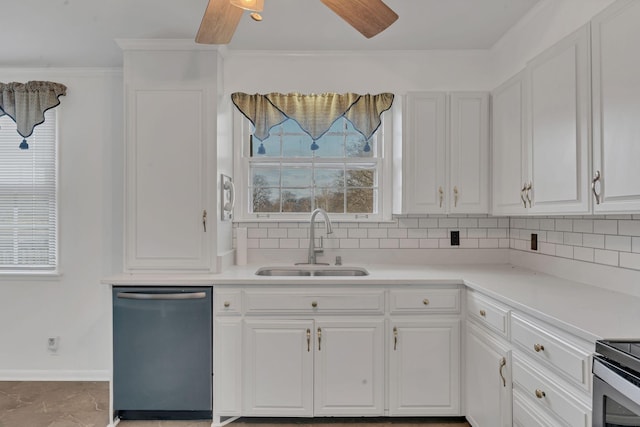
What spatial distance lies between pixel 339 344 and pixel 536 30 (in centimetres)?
226

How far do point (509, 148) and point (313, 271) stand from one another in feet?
5.11

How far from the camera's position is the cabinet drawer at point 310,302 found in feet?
7.56

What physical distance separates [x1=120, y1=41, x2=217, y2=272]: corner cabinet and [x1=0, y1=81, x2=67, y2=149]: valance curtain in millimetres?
933

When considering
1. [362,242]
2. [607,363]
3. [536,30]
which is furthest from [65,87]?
[607,363]

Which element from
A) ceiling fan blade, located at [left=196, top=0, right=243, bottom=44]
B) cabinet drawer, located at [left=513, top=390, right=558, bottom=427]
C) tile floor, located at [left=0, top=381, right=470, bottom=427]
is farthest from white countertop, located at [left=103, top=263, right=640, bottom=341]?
ceiling fan blade, located at [left=196, top=0, right=243, bottom=44]

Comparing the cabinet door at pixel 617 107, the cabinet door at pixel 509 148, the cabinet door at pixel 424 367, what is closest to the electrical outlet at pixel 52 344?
the cabinet door at pixel 424 367

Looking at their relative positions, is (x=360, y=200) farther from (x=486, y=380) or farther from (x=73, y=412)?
(x=73, y=412)

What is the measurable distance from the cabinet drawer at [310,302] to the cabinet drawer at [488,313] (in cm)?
52

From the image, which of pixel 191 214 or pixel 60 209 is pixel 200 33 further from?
pixel 60 209

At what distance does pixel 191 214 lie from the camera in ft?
8.31

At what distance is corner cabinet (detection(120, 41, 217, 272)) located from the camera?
2523mm

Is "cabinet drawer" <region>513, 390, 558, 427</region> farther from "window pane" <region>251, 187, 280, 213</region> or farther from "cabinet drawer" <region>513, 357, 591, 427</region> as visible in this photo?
"window pane" <region>251, 187, 280, 213</region>

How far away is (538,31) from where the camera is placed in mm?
2297

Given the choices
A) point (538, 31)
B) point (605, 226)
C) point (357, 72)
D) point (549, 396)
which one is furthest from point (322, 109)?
point (549, 396)
